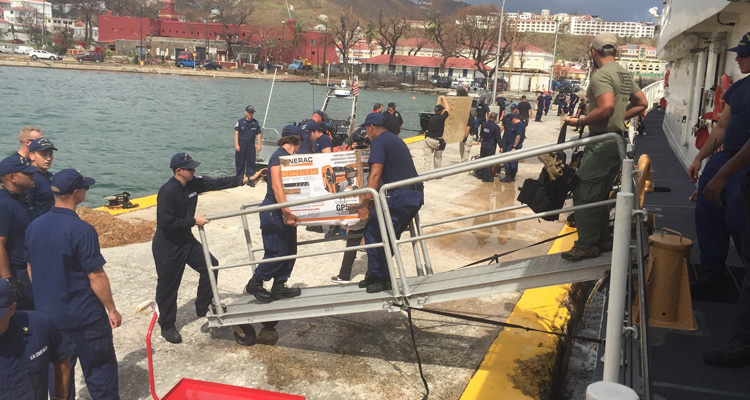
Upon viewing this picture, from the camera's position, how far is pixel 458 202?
11.5 metres

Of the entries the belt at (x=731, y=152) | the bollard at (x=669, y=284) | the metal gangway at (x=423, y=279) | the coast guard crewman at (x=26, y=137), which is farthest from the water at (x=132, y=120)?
the bollard at (x=669, y=284)

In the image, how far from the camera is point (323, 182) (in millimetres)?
5328

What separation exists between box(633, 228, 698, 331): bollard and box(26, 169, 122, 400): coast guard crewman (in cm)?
358

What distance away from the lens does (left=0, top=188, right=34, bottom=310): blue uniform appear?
464 cm

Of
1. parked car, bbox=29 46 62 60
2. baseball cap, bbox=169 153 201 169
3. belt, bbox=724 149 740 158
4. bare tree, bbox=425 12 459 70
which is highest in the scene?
bare tree, bbox=425 12 459 70

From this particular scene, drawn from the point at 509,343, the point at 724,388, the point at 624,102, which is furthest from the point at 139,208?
the point at 724,388

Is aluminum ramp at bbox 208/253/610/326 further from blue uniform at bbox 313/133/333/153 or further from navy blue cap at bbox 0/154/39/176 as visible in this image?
blue uniform at bbox 313/133/333/153

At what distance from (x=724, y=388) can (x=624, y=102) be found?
2.10 metres

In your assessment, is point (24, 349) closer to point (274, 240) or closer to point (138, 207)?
point (274, 240)

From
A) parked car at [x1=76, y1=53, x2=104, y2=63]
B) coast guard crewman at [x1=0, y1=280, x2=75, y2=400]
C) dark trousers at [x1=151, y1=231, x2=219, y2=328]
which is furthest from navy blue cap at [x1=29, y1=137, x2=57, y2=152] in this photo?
parked car at [x1=76, y1=53, x2=104, y2=63]

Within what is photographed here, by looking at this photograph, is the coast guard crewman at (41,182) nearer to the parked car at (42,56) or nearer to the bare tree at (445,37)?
the bare tree at (445,37)

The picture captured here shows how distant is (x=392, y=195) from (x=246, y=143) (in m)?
9.59

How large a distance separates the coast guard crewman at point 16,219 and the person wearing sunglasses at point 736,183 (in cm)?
496

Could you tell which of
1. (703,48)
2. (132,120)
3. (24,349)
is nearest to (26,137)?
(24,349)
